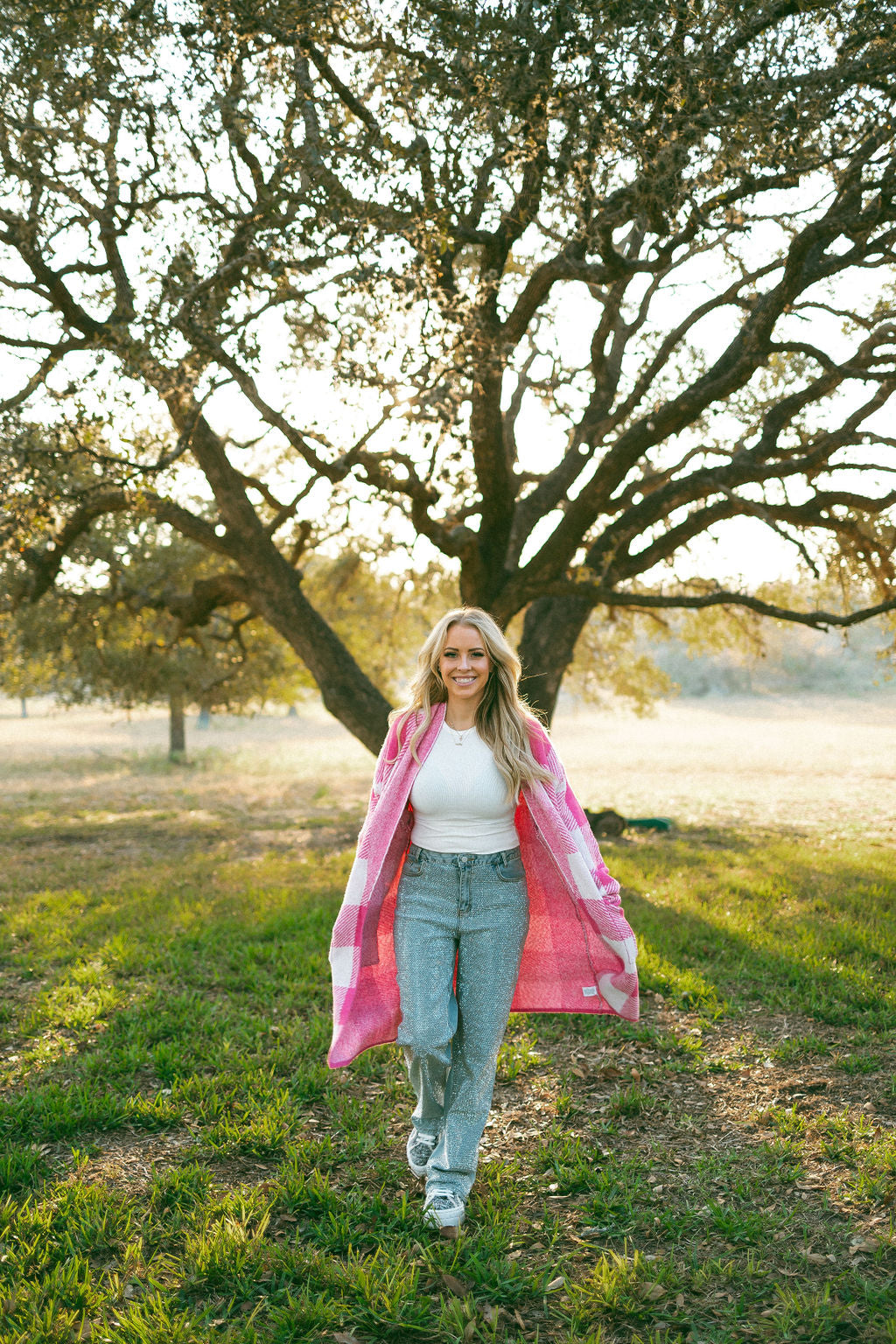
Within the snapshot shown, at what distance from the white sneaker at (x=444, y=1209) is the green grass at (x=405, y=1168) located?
0.06 meters

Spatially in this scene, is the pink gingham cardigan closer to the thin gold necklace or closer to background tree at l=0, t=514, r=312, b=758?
the thin gold necklace

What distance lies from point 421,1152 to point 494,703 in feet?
6.33

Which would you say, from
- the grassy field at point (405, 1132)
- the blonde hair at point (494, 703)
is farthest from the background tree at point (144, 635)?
the blonde hair at point (494, 703)

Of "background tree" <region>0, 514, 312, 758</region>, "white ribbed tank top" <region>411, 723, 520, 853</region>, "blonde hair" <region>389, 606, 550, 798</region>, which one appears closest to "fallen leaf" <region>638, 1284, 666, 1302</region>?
"white ribbed tank top" <region>411, 723, 520, 853</region>

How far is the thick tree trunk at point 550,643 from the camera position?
12.6m

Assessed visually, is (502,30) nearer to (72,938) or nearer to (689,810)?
(72,938)

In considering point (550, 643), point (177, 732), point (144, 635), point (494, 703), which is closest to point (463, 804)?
point (494, 703)

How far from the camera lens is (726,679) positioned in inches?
3295

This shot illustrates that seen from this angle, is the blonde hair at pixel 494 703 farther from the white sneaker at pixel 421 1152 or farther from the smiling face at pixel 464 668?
the white sneaker at pixel 421 1152

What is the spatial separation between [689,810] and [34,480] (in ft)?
44.0

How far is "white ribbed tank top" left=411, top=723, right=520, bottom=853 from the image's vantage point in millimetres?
3736

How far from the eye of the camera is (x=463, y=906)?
3.71m

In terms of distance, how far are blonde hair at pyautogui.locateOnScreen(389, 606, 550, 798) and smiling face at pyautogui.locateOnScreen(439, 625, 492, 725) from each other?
25 millimetres

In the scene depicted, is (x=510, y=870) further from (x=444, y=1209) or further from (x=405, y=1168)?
(x=405, y=1168)
